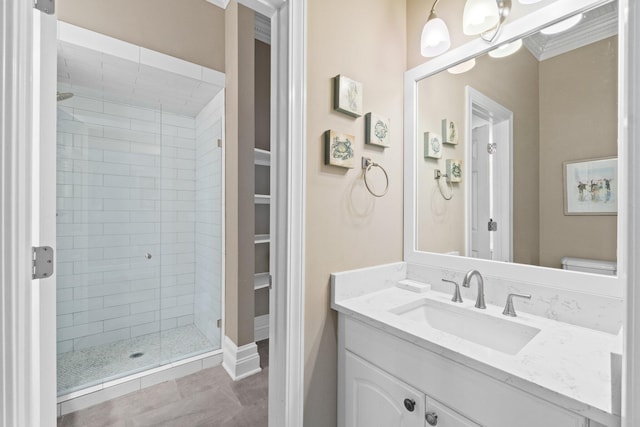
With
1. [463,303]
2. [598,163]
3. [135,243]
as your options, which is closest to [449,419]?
[463,303]

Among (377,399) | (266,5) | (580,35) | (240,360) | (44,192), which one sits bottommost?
(240,360)

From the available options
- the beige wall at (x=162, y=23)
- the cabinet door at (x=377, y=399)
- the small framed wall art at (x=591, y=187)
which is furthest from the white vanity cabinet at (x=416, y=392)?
the beige wall at (x=162, y=23)

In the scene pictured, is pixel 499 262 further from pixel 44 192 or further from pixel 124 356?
pixel 124 356

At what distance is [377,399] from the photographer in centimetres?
106

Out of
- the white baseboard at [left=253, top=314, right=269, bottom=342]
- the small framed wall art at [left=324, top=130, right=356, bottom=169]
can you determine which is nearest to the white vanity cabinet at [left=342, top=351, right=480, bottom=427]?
the small framed wall art at [left=324, top=130, right=356, bottom=169]

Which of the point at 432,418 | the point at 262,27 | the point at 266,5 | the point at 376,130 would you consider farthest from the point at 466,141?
the point at 262,27

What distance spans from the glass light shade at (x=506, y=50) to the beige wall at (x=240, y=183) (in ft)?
5.15

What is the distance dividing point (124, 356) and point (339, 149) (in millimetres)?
2268

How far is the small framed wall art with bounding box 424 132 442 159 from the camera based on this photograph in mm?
1479

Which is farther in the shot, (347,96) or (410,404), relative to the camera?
(347,96)

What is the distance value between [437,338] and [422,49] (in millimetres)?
1352

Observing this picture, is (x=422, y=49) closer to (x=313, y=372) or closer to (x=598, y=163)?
(x=598, y=163)

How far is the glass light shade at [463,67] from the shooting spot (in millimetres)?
1336

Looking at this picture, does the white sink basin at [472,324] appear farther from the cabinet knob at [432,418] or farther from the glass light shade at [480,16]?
the glass light shade at [480,16]
